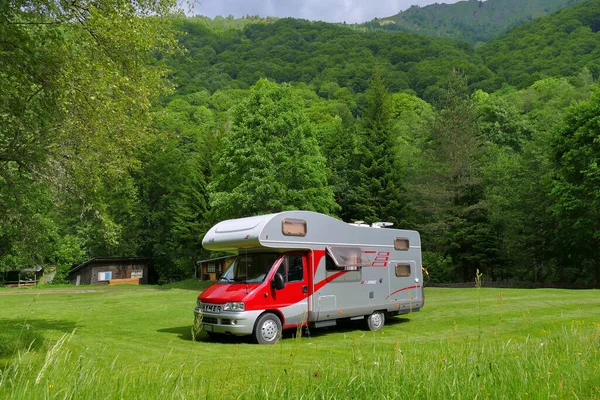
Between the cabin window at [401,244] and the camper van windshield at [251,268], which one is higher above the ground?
the cabin window at [401,244]

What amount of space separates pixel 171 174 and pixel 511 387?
5276 centimetres

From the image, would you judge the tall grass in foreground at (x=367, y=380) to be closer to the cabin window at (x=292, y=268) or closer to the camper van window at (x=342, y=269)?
the cabin window at (x=292, y=268)

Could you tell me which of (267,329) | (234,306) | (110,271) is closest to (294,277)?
(267,329)

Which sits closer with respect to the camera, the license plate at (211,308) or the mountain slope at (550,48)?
the license plate at (211,308)

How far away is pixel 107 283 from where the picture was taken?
51562 millimetres

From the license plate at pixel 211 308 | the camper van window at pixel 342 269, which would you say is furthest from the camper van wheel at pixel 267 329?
the camper van window at pixel 342 269

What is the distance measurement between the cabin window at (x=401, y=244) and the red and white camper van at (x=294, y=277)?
0.50 metres

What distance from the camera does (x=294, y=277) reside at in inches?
495

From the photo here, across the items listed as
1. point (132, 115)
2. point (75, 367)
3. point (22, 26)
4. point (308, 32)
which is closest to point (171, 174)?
point (132, 115)

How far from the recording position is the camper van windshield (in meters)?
12.3

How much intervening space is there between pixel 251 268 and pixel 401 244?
5386 mm

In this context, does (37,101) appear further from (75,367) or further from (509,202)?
Result: (509,202)

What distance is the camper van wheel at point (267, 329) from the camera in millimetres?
11656

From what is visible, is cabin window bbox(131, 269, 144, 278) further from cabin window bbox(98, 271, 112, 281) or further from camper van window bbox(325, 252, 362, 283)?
camper van window bbox(325, 252, 362, 283)
